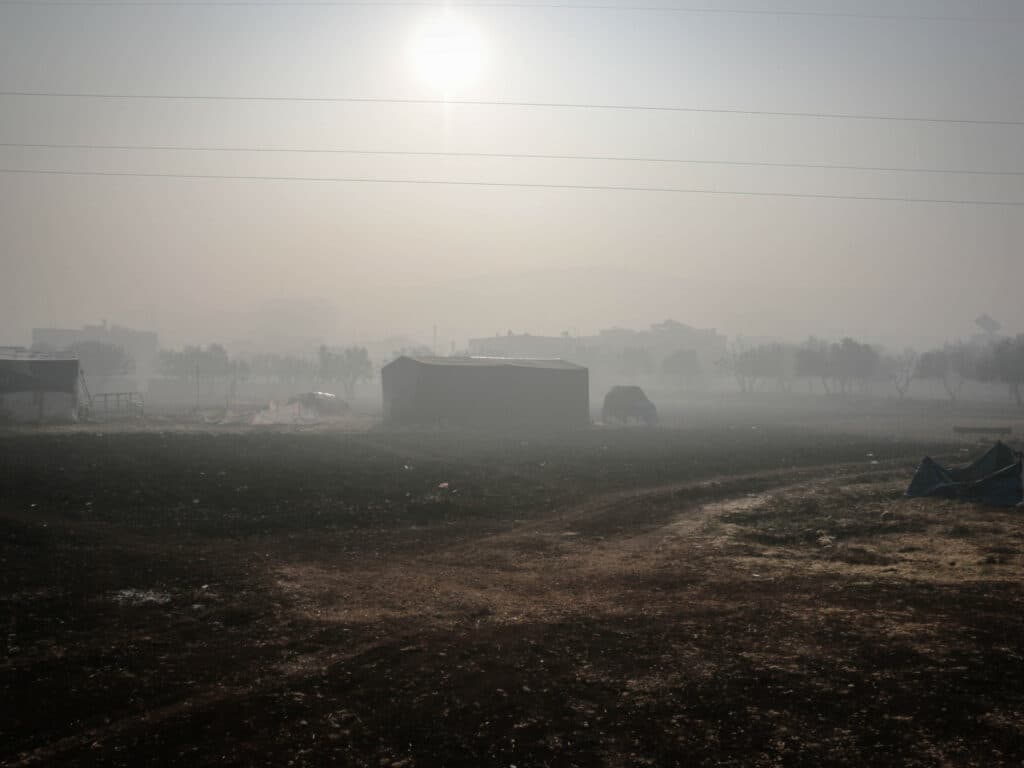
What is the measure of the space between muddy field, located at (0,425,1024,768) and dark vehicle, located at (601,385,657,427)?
35803 millimetres

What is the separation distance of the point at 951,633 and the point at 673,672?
13.9ft

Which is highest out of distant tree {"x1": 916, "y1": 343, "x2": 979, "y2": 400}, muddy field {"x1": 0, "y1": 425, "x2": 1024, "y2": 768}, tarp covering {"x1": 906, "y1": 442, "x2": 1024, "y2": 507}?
distant tree {"x1": 916, "y1": 343, "x2": 979, "y2": 400}

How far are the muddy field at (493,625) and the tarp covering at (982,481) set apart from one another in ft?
4.35

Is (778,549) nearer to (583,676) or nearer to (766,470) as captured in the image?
(583,676)

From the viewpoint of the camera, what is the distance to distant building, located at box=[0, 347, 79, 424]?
43656mm

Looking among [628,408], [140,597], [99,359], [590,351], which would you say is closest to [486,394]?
[628,408]

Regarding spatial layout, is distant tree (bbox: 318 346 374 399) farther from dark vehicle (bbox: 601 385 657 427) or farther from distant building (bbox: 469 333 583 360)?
dark vehicle (bbox: 601 385 657 427)

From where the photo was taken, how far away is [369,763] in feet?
21.6

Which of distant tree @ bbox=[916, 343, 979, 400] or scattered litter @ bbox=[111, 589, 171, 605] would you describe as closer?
scattered litter @ bbox=[111, 589, 171, 605]

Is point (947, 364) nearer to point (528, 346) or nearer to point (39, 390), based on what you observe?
point (528, 346)

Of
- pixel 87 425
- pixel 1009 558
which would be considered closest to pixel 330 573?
pixel 1009 558

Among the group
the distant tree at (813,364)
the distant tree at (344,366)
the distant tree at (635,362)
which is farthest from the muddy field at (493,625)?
the distant tree at (635,362)

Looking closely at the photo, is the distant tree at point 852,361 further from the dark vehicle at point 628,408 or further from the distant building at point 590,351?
the dark vehicle at point 628,408

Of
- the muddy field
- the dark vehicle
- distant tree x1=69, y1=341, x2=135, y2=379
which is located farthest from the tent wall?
distant tree x1=69, y1=341, x2=135, y2=379
